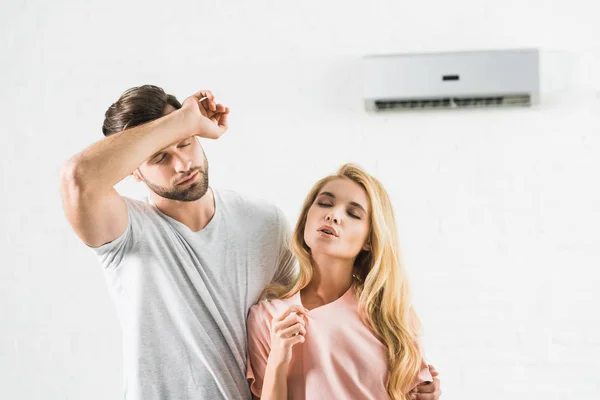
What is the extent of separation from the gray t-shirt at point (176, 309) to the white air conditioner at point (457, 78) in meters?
0.67

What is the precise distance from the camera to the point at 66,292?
232 cm

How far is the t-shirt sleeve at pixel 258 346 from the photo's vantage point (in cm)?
162

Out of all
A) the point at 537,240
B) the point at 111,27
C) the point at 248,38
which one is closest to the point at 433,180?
the point at 537,240

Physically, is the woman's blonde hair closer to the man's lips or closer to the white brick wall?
the man's lips

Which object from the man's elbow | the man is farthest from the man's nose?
the man's elbow

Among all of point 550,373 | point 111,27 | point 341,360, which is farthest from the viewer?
point 111,27

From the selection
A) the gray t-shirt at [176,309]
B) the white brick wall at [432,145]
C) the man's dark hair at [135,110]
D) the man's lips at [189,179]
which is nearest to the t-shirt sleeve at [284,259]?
the gray t-shirt at [176,309]

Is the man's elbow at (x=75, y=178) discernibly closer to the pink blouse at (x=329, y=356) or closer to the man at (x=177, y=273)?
the man at (x=177, y=273)

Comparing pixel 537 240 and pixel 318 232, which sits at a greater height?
pixel 318 232

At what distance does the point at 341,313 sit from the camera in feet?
5.34

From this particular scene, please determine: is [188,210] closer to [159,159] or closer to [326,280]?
[159,159]

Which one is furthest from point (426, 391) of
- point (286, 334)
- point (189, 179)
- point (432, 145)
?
point (432, 145)

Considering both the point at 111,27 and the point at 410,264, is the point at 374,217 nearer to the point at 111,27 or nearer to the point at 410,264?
the point at 410,264

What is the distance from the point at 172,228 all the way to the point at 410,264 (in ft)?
2.50
